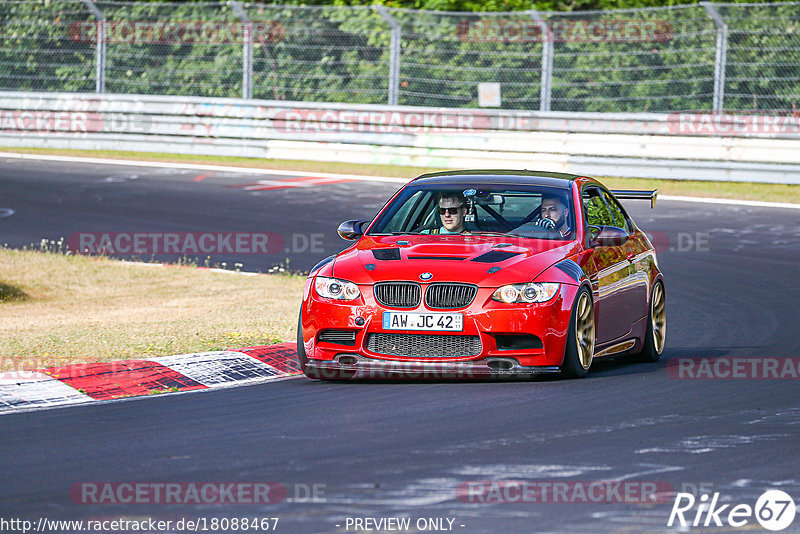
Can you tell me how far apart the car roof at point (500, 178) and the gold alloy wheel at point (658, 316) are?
3.98ft

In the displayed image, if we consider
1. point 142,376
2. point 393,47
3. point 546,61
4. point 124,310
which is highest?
point 393,47

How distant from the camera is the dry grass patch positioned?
1023 centimetres

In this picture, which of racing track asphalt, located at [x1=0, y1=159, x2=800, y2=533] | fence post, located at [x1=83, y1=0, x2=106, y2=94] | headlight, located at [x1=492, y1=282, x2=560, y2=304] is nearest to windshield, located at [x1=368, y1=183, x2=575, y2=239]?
headlight, located at [x1=492, y1=282, x2=560, y2=304]

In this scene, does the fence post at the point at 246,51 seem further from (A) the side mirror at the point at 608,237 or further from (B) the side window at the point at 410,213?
(A) the side mirror at the point at 608,237

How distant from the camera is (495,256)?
9.04 meters

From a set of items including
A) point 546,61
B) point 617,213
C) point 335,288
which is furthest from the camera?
point 546,61

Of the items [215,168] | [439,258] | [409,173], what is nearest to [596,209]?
[439,258]

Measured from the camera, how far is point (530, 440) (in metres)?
6.96

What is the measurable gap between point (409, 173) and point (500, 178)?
14.4 m

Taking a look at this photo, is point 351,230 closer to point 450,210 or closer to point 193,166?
point 450,210

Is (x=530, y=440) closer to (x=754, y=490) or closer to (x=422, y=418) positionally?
(x=422, y=418)

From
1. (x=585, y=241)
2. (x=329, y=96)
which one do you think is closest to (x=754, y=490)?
(x=585, y=241)

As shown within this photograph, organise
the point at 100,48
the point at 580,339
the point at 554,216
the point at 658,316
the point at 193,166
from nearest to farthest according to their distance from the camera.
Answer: the point at 580,339
the point at 554,216
the point at 658,316
the point at 193,166
the point at 100,48

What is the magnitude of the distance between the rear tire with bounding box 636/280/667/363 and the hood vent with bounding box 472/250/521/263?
1916 mm
